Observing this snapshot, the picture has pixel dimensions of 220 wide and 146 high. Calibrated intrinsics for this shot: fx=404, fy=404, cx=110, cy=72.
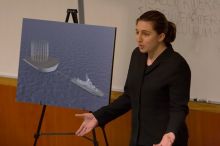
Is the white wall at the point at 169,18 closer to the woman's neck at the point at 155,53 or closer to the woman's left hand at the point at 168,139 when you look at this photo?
the woman's neck at the point at 155,53

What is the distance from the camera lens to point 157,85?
6.15 feet

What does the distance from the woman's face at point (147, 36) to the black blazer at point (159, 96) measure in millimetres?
65

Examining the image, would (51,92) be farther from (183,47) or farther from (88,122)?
(183,47)

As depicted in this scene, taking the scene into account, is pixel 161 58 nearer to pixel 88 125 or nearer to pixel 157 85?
pixel 157 85

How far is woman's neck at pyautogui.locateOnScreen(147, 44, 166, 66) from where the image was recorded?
1928mm

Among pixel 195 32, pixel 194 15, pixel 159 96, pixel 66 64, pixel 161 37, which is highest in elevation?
pixel 194 15

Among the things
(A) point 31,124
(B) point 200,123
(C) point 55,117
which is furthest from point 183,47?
(A) point 31,124

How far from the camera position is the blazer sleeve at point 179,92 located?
1.82m

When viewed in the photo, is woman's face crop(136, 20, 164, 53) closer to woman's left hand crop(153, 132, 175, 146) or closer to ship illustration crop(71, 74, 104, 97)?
woman's left hand crop(153, 132, 175, 146)

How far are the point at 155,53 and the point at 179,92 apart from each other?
24 centimetres

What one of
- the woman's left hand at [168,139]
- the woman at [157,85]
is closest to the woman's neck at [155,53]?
the woman at [157,85]

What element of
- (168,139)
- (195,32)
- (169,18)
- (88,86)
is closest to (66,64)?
(88,86)

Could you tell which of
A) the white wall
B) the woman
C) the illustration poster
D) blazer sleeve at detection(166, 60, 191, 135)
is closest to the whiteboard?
the white wall

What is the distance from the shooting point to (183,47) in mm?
2605
